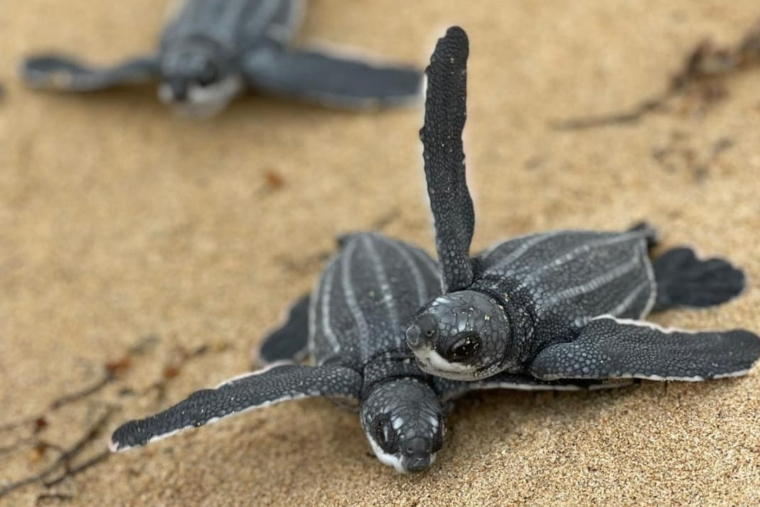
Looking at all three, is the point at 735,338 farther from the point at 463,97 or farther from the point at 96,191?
the point at 96,191

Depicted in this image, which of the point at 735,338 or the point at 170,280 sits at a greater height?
the point at 735,338

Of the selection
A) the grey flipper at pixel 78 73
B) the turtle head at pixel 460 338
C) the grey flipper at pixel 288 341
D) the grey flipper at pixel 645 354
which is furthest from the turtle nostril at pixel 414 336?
the grey flipper at pixel 78 73

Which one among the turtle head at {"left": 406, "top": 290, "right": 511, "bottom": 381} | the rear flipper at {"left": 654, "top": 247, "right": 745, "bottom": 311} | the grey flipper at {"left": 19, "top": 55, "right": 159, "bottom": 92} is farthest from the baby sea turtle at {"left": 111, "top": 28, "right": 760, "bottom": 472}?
the grey flipper at {"left": 19, "top": 55, "right": 159, "bottom": 92}

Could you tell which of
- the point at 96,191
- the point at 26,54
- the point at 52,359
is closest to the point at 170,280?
the point at 52,359

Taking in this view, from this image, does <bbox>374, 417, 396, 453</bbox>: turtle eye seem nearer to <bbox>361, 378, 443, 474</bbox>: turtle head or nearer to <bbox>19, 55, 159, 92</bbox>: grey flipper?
<bbox>361, 378, 443, 474</bbox>: turtle head

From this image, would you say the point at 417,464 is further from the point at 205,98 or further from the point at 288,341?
the point at 205,98

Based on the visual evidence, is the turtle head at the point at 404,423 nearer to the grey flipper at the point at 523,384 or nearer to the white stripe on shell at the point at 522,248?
the grey flipper at the point at 523,384
